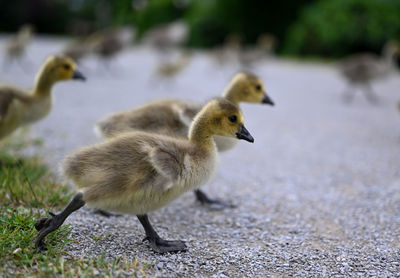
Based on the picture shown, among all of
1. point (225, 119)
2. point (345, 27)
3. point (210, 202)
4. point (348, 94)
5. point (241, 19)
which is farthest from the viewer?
point (241, 19)

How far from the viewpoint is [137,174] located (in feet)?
8.70

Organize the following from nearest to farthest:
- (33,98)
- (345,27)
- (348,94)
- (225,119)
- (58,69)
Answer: (225,119) < (33,98) < (58,69) < (348,94) < (345,27)

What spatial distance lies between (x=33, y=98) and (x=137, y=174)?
2.50 meters

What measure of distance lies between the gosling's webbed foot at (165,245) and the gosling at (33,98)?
2.25m

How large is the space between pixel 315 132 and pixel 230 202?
12.3ft

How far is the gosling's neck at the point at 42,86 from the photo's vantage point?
4676 mm

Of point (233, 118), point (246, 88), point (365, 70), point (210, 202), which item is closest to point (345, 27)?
point (365, 70)

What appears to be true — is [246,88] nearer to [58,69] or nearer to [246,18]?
[58,69]

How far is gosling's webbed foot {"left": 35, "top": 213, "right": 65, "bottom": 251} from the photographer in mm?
2662

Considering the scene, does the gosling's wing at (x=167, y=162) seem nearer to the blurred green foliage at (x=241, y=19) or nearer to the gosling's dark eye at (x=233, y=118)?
the gosling's dark eye at (x=233, y=118)

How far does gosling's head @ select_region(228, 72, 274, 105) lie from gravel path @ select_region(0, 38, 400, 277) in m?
1.03

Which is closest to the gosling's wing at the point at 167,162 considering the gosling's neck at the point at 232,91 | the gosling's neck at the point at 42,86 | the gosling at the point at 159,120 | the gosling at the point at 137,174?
the gosling at the point at 137,174

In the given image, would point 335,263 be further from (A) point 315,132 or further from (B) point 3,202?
(A) point 315,132

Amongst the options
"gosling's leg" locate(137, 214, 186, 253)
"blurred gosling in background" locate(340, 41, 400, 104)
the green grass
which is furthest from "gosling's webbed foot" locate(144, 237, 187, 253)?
"blurred gosling in background" locate(340, 41, 400, 104)
